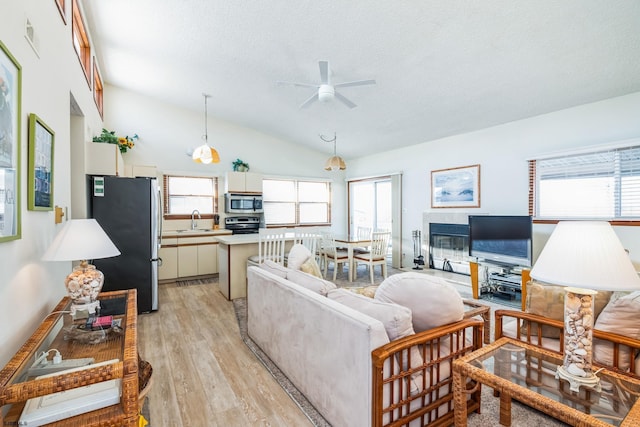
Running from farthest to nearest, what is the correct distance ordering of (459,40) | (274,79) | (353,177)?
1. (353,177)
2. (274,79)
3. (459,40)

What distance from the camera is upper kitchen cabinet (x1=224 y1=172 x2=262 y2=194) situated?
19.8ft

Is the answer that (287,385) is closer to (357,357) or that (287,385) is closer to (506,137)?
(357,357)

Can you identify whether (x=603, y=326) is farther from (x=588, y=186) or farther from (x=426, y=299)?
(x=588, y=186)

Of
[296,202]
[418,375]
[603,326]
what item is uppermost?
[296,202]

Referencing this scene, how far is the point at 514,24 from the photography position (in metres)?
2.66

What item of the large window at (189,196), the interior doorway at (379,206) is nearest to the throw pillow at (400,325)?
the interior doorway at (379,206)

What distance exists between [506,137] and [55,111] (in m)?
5.25

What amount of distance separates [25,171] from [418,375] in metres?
2.20

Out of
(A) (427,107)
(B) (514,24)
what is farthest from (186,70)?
(B) (514,24)

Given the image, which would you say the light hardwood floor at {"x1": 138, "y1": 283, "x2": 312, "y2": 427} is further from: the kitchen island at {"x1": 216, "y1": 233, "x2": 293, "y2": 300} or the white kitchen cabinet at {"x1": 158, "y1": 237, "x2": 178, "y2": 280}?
the white kitchen cabinet at {"x1": 158, "y1": 237, "x2": 178, "y2": 280}

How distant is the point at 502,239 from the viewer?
13.9 feet

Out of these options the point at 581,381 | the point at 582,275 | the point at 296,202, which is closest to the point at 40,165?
the point at 582,275

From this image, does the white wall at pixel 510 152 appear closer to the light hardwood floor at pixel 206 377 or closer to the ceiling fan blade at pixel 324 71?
the ceiling fan blade at pixel 324 71

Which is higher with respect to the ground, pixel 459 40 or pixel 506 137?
pixel 459 40
